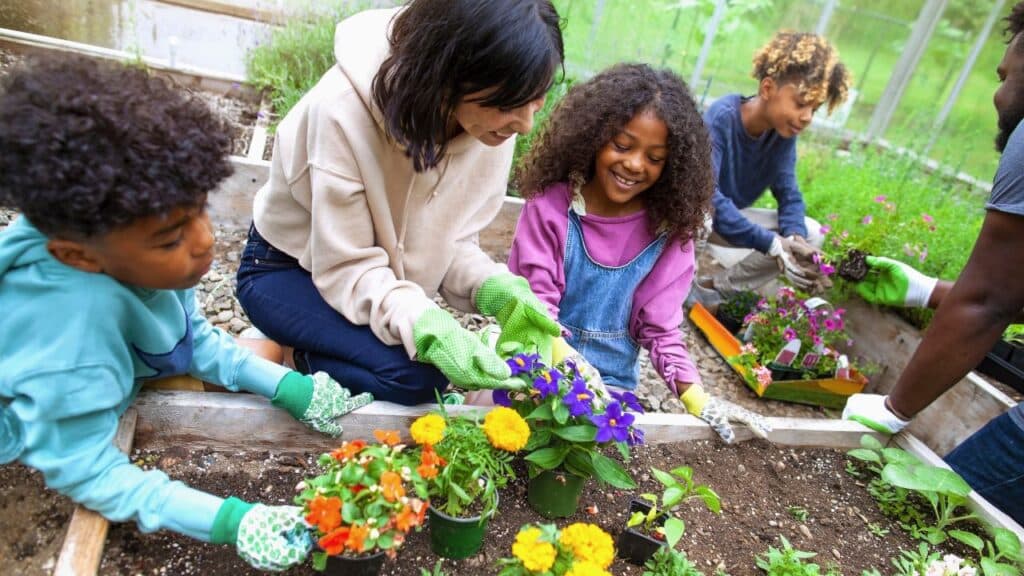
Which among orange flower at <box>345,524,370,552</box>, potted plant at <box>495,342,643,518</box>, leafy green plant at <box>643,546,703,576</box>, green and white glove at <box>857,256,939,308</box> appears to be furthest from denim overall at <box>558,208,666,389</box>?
green and white glove at <box>857,256,939,308</box>

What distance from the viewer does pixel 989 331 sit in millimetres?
1990

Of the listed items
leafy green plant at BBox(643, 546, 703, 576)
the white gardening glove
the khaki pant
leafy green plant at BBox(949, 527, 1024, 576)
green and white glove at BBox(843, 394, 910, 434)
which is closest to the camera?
leafy green plant at BBox(643, 546, 703, 576)

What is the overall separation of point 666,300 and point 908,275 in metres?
1.32

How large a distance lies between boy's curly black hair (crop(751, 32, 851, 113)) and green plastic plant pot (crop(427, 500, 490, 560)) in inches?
100

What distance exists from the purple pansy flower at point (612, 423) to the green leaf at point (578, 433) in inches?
0.9

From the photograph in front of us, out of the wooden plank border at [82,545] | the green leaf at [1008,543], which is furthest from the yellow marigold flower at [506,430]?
the green leaf at [1008,543]

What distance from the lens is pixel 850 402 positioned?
2348 millimetres

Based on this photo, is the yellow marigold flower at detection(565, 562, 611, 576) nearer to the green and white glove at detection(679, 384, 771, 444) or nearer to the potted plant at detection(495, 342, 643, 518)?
the potted plant at detection(495, 342, 643, 518)

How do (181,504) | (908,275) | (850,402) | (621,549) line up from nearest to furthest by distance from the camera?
1. (181,504)
2. (621,549)
3. (850,402)
4. (908,275)

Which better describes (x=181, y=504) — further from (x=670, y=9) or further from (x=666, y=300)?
(x=670, y=9)

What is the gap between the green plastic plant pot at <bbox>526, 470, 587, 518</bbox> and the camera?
158 cm

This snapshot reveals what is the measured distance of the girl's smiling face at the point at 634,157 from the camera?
1901 mm

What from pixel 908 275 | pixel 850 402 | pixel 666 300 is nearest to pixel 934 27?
pixel 908 275

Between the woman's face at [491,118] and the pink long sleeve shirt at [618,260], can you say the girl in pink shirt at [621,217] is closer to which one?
the pink long sleeve shirt at [618,260]
